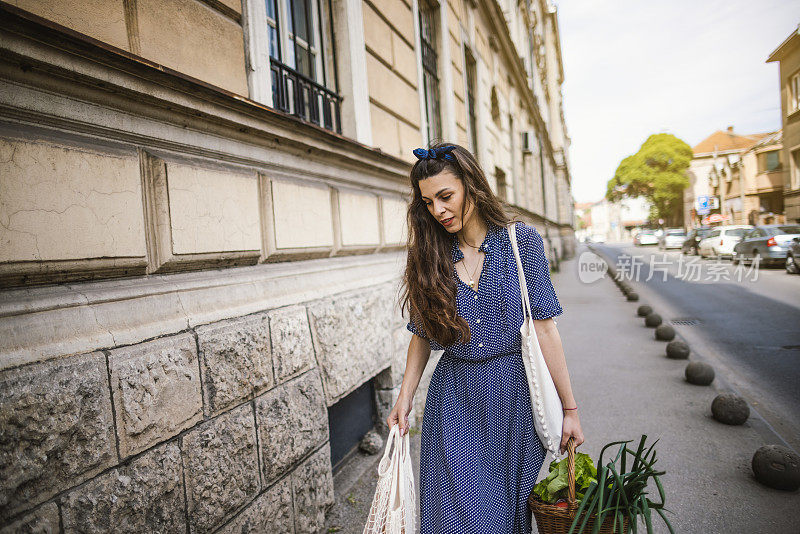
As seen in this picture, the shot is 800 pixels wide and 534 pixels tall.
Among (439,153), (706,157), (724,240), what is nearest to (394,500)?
(439,153)

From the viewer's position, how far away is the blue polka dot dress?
1.93 m

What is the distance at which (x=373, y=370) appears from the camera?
401 centimetres

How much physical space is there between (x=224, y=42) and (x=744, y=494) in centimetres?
434

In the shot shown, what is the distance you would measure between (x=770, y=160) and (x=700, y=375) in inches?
1698

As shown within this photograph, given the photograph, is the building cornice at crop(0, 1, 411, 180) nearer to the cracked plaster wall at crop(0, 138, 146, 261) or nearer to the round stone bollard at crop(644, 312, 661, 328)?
the cracked plaster wall at crop(0, 138, 146, 261)

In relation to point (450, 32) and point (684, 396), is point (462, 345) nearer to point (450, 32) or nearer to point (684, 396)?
point (684, 396)

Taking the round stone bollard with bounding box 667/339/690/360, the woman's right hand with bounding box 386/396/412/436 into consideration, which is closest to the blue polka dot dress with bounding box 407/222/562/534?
the woman's right hand with bounding box 386/396/412/436

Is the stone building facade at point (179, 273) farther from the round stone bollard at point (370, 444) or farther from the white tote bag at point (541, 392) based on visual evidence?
the white tote bag at point (541, 392)

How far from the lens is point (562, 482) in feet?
5.76

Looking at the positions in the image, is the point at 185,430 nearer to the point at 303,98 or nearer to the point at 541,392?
the point at 541,392

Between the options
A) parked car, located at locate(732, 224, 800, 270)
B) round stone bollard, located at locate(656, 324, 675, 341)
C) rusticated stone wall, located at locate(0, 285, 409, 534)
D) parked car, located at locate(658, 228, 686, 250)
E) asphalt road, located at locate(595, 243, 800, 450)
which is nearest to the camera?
rusticated stone wall, located at locate(0, 285, 409, 534)

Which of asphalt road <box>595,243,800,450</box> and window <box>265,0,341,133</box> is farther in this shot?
asphalt road <box>595,243,800,450</box>

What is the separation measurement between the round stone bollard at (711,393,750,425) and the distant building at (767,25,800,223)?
91.4ft

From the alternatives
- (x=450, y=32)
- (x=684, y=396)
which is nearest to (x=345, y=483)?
(x=684, y=396)
